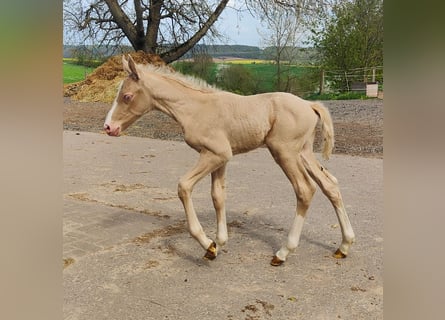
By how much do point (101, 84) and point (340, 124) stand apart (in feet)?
19.9

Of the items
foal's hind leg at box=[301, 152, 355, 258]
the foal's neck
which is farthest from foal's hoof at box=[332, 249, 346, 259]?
the foal's neck

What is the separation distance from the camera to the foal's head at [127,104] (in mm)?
2270

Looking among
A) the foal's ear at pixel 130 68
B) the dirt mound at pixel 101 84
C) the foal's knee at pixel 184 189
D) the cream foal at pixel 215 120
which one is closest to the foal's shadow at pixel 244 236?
the cream foal at pixel 215 120

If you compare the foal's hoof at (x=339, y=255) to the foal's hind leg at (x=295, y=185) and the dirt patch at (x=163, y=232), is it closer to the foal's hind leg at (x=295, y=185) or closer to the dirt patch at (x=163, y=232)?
the foal's hind leg at (x=295, y=185)

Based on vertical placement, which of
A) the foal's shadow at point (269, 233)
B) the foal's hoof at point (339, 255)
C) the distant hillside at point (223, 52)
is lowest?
the foal's shadow at point (269, 233)

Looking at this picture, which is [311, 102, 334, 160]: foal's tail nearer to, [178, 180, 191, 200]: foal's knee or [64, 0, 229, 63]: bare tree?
[178, 180, 191, 200]: foal's knee

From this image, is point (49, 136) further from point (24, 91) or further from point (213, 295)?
point (213, 295)

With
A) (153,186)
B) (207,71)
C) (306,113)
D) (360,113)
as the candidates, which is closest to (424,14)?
(306,113)

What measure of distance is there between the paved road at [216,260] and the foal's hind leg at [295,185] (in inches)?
3.6

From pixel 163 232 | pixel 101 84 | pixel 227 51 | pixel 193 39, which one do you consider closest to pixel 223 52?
pixel 227 51

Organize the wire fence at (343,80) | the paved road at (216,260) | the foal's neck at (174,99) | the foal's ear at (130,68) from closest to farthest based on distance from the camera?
the paved road at (216,260)
the foal's ear at (130,68)
the foal's neck at (174,99)
the wire fence at (343,80)

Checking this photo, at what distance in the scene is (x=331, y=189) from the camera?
252 cm

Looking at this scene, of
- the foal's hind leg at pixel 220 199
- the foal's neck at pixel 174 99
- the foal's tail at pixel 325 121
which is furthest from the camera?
the foal's hind leg at pixel 220 199

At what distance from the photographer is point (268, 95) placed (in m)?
2.41
